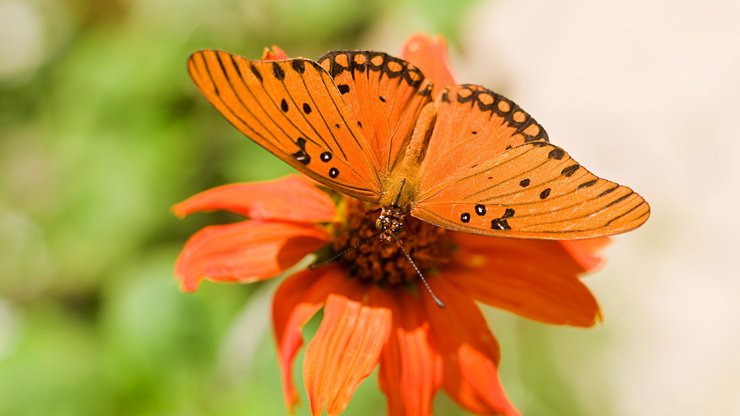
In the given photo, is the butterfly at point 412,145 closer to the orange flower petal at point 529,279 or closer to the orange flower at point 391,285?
the orange flower at point 391,285

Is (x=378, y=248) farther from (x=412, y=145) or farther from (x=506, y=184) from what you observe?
(x=506, y=184)

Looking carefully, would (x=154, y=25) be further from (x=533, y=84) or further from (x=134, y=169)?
(x=533, y=84)

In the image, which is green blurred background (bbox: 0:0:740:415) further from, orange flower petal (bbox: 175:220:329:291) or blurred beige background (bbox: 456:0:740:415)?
orange flower petal (bbox: 175:220:329:291)

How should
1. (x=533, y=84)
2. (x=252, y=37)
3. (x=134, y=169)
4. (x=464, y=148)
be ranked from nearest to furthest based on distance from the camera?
(x=464, y=148)
(x=134, y=169)
(x=252, y=37)
(x=533, y=84)

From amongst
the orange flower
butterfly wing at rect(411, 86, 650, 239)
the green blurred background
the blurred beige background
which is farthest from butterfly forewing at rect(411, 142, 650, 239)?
the blurred beige background

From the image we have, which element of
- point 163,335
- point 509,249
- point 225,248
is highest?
point 509,249

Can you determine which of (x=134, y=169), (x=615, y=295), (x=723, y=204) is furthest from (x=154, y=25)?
(x=723, y=204)
